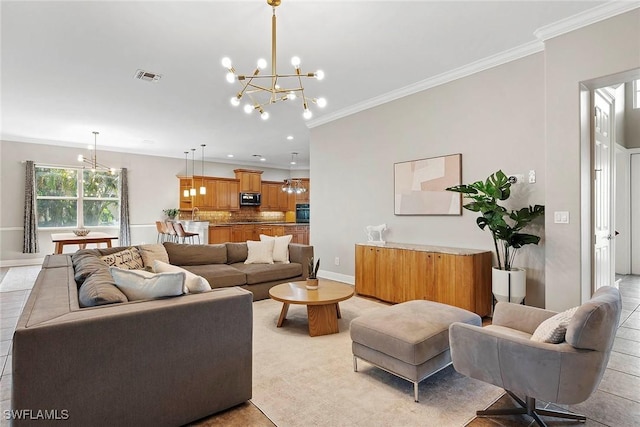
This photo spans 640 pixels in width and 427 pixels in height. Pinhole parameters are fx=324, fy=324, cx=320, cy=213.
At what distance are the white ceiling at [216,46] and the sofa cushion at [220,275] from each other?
241 centimetres

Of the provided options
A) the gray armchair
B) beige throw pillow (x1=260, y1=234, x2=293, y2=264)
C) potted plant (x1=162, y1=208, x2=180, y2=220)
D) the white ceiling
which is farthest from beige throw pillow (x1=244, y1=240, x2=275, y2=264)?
potted plant (x1=162, y1=208, x2=180, y2=220)

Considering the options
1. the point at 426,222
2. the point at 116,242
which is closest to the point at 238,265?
the point at 426,222

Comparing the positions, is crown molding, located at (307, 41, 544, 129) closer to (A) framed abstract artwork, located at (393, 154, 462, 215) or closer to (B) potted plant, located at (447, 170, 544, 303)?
(A) framed abstract artwork, located at (393, 154, 462, 215)

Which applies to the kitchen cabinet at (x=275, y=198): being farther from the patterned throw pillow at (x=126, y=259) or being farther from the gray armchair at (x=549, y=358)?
the gray armchair at (x=549, y=358)

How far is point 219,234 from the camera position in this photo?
834cm

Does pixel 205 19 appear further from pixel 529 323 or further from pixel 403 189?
pixel 529 323

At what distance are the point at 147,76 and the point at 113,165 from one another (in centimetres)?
533

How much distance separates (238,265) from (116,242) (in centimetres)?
531

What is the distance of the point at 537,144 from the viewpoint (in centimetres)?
329

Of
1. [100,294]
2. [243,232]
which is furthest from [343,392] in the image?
[243,232]

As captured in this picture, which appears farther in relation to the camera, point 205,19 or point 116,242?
point 116,242

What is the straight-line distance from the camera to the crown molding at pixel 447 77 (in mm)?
3328

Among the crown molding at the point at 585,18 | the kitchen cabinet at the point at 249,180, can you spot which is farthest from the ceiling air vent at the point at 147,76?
the kitchen cabinet at the point at 249,180

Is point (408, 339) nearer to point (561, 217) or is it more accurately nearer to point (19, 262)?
point (561, 217)
